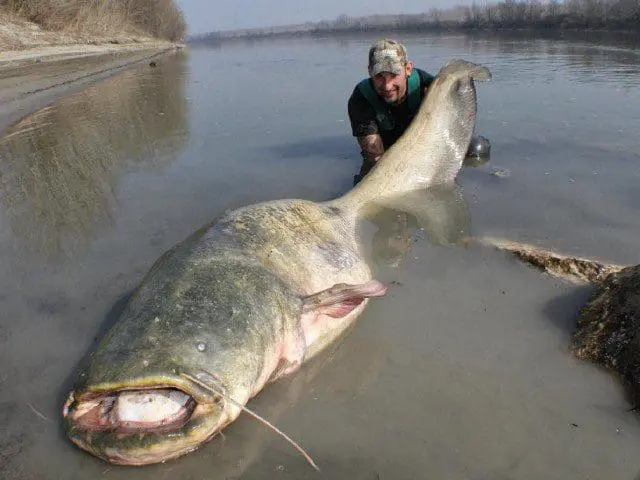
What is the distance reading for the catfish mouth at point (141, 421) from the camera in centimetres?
169

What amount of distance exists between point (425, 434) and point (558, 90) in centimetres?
1005

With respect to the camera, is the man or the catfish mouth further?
the man

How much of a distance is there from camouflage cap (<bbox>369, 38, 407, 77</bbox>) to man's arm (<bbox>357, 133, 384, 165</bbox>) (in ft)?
2.85

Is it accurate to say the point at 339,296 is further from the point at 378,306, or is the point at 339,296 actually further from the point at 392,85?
the point at 392,85

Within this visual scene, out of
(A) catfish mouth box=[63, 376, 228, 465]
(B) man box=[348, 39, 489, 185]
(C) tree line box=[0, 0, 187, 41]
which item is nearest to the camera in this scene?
(A) catfish mouth box=[63, 376, 228, 465]

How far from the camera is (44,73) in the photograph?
16.3 metres

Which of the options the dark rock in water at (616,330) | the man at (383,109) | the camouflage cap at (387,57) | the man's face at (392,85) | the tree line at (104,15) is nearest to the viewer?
the dark rock in water at (616,330)

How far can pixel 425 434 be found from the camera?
6.86ft

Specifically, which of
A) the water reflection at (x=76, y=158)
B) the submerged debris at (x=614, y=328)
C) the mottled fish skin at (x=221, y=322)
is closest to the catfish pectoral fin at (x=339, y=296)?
the mottled fish skin at (x=221, y=322)

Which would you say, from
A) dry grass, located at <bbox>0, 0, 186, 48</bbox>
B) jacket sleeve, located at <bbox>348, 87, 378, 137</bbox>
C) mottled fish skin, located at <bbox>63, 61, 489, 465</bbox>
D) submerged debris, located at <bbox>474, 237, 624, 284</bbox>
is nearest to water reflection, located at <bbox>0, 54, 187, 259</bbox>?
mottled fish skin, located at <bbox>63, 61, 489, 465</bbox>

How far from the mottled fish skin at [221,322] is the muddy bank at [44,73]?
25.3ft

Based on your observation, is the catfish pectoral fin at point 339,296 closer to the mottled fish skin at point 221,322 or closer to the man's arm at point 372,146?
the mottled fish skin at point 221,322

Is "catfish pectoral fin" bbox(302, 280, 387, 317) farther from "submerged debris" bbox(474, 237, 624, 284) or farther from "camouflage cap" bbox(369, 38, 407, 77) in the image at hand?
"camouflage cap" bbox(369, 38, 407, 77)

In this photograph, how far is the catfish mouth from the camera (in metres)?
1.69
